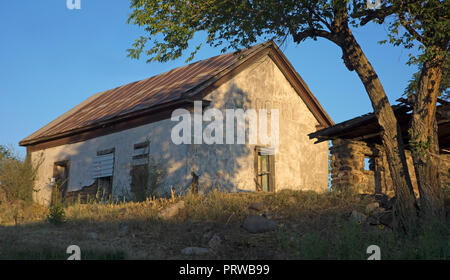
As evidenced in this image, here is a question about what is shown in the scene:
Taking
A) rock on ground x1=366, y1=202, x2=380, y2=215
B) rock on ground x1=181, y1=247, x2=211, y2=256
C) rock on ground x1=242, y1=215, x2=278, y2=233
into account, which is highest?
rock on ground x1=366, y1=202, x2=380, y2=215

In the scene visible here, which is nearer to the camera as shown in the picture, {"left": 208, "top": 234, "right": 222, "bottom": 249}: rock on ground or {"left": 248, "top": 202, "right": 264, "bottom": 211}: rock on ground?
{"left": 208, "top": 234, "right": 222, "bottom": 249}: rock on ground

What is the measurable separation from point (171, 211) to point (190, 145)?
193 inches

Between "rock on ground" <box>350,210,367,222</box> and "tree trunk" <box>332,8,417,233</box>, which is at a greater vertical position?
"tree trunk" <box>332,8,417,233</box>

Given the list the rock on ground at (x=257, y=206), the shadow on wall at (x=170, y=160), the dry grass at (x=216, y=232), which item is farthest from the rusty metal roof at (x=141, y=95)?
the rock on ground at (x=257, y=206)

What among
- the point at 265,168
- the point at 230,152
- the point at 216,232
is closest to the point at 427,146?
the point at 216,232

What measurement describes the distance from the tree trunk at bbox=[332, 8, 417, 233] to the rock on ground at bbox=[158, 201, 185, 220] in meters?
4.86

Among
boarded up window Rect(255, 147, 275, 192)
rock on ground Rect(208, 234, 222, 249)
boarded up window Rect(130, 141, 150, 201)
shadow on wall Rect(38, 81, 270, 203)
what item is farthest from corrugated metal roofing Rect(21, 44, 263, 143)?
rock on ground Rect(208, 234, 222, 249)

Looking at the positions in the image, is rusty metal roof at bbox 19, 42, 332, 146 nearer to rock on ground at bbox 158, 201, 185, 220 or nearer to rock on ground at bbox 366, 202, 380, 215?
rock on ground at bbox 158, 201, 185, 220

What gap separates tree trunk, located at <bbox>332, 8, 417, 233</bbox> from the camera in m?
8.59

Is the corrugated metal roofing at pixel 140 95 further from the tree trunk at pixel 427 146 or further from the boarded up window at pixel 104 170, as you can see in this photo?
the tree trunk at pixel 427 146

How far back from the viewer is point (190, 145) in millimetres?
15062

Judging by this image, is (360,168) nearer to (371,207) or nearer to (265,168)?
(265,168)

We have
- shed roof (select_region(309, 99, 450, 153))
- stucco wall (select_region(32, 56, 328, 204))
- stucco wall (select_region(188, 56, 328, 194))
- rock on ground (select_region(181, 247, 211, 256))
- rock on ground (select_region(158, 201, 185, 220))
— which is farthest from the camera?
stucco wall (select_region(188, 56, 328, 194))

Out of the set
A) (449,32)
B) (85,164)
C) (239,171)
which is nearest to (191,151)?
(239,171)
